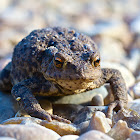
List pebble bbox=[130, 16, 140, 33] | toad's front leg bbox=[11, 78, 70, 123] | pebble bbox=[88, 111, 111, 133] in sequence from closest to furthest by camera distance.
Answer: pebble bbox=[88, 111, 111, 133] → toad's front leg bbox=[11, 78, 70, 123] → pebble bbox=[130, 16, 140, 33]

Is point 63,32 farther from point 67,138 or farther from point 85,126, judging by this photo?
point 67,138

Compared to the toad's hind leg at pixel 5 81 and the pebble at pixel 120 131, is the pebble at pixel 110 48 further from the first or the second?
the pebble at pixel 120 131

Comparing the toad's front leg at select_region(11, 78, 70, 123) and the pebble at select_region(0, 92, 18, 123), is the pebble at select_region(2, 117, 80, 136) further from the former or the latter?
the pebble at select_region(0, 92, 18, 123)

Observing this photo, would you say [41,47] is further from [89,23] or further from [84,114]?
[89,23]

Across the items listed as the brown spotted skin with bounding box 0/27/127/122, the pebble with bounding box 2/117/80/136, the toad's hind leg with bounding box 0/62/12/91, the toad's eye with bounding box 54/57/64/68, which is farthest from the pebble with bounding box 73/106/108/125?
the toad's hind leg with bounding box 0/62/12/91

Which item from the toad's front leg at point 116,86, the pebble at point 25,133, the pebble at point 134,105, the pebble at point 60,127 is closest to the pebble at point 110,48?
the toad's front leg at point 116,86
